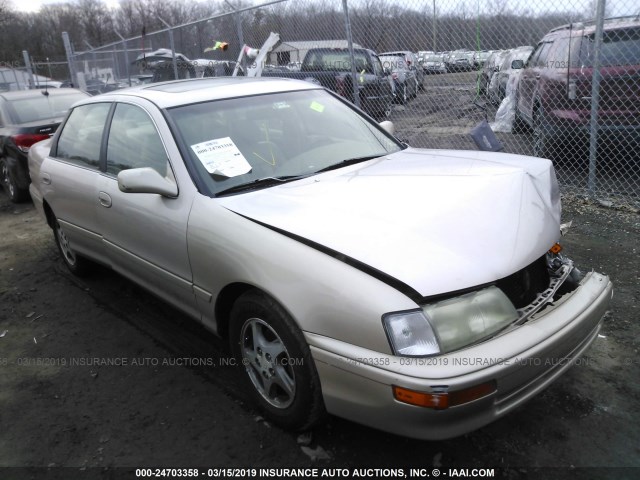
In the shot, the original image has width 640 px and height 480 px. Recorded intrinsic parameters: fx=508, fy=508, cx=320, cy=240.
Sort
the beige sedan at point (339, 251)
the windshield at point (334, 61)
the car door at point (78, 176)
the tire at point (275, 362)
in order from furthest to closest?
the windshield at point (334, 61) < the car door at point (78, 176) < the tire at point (275, 362) < the beige sedan at point (339, 251)

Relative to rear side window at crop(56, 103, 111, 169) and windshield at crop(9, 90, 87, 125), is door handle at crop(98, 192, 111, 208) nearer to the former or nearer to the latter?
rear side window at crop(56, 103, 111, 169)

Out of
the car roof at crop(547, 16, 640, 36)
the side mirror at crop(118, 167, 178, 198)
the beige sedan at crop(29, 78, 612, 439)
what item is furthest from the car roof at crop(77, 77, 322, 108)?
the car roof at crop(547, 16, 640, 36)

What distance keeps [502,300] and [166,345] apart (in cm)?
231

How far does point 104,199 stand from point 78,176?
557mm

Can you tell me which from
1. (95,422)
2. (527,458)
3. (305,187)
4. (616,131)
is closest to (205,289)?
(305,187)

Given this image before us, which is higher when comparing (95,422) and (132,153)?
(132,153)

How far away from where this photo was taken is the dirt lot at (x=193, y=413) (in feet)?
7.66

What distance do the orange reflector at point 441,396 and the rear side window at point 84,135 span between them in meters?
2.89

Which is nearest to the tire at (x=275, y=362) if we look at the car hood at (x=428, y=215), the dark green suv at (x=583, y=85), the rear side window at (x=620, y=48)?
the car hood at (x=428, y=215)

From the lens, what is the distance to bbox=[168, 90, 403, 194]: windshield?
2.90 m

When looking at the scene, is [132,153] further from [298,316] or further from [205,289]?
[298,316]

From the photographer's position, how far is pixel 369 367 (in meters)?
1.93

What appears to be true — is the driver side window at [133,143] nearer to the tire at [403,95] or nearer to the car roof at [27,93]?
the car roof at [27,93]

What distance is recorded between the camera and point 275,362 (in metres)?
2.44
